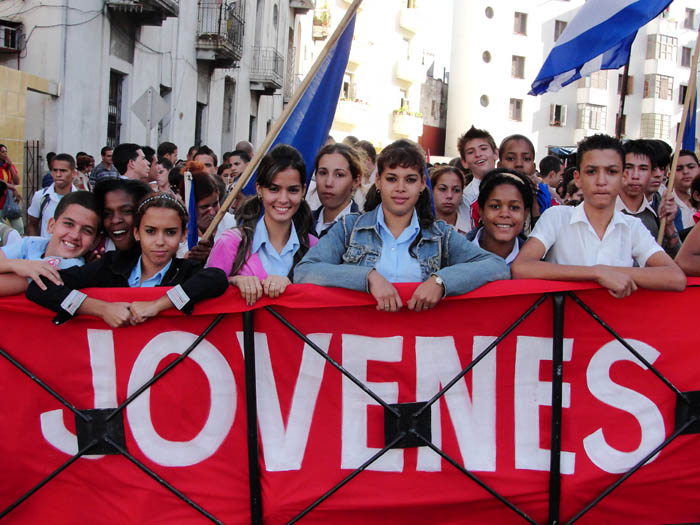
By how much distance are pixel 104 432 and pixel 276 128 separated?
6.05 ft

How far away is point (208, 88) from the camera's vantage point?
66.6 feet

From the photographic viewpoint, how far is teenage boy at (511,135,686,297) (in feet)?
11.2

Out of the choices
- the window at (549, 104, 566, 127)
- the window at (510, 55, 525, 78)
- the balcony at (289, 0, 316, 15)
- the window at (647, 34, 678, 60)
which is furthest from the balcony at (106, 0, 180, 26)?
the window at (647, 34, 678, 60)

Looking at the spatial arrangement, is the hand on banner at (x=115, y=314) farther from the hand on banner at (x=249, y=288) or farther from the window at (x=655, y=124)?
the window at (x=655, y=124)

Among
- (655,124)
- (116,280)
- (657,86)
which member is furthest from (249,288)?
(657,86)

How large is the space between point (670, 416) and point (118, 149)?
20.4 feet

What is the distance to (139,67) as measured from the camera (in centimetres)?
1553

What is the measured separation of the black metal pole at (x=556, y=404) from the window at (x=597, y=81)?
1737 inches

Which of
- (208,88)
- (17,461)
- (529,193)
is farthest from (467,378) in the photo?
(208,88)

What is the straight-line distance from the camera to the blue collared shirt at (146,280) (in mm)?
A: 3422

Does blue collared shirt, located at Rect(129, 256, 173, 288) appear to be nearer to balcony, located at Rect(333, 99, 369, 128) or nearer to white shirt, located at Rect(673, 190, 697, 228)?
white shirt, located at Rect(673, 190, 697, 228)

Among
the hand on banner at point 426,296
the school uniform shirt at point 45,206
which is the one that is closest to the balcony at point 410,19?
the school uniform shirt at point 45,206

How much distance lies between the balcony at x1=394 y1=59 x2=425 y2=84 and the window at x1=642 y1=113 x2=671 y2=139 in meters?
15.4

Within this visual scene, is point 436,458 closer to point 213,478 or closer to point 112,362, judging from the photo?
point 213,478
